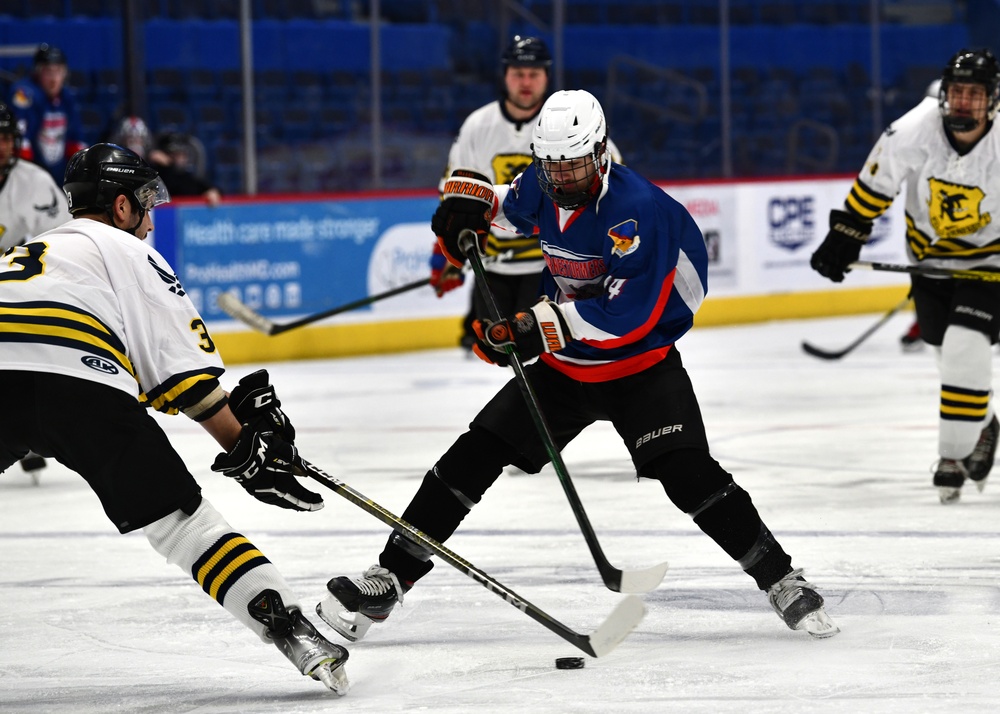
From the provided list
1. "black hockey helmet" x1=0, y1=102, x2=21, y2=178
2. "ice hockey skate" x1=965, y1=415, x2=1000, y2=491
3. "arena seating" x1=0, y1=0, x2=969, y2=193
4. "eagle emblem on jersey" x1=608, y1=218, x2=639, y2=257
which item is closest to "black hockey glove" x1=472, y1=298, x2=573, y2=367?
"eagle emblem on jersey" x1=608, y1=218, x2=639, y2=257

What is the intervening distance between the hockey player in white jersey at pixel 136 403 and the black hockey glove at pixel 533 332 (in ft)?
1.63

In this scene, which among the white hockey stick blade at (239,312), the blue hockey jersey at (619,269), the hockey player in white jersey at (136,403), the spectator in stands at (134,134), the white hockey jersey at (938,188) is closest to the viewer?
the hockey player in white jersey at (136,403)

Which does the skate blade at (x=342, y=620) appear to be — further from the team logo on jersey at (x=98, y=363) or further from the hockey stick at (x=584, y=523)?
the team logo on jersey at (x=98, y=363)

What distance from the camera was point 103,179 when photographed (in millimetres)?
2617

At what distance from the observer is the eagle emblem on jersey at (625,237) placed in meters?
2.83

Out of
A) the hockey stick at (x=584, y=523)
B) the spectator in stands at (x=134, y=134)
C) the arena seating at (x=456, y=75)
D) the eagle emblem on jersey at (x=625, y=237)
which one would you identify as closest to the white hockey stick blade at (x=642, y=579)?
the hockey stick at (x=584, y=523)

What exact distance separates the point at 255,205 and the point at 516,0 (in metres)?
2.70

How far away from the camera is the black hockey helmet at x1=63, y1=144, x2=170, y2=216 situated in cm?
262

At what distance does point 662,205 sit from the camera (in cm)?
290

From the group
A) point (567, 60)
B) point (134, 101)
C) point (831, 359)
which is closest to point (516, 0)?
point (567, 60)

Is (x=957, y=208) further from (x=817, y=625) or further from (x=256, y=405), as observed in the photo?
(x=256, y=405)

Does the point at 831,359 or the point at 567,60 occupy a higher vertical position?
the point at 567,60

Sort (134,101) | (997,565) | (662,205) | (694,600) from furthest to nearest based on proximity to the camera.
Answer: (134,101) → (997,565) → (694,600) → (662,205)

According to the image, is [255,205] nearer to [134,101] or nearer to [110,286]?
[134,101]
